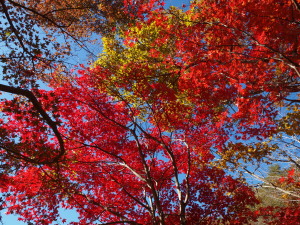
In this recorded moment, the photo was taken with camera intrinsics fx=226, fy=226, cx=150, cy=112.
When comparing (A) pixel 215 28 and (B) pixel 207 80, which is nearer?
(A) pixel 215 28

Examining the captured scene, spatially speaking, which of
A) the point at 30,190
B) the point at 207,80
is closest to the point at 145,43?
the point at 207,80

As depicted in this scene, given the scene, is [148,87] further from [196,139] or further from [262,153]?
[262,153]

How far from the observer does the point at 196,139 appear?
1246 cm

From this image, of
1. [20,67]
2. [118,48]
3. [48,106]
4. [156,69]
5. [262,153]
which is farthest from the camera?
[118,48]

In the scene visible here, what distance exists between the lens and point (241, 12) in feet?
29.1

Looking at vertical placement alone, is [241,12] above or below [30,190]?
above

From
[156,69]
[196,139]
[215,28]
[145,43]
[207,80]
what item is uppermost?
[145,43]

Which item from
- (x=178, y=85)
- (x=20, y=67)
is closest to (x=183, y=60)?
(x=178, y=85)

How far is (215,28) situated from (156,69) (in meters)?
5.68

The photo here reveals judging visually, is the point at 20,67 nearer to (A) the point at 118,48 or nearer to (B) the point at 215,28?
(B) the point at 215,28

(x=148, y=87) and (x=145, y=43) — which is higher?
(x=145, y=43)

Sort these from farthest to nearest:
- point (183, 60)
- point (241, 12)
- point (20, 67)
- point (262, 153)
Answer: point (262, 153)
point (183, 60)
point (241, 12)
point (20, 67)

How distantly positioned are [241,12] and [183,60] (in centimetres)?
294

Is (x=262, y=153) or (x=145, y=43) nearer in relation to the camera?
(x=262, y=153)
